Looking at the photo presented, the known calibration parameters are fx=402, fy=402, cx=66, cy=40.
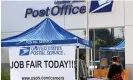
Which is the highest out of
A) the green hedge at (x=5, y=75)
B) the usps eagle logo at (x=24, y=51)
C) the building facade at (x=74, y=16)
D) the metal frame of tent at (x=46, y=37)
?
the building facade at (x=74, y=16)

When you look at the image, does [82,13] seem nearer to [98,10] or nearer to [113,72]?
[98,10]

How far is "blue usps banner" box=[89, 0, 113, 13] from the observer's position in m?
18.8

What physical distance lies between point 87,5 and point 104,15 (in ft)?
3.11

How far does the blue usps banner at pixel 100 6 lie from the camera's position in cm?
1883

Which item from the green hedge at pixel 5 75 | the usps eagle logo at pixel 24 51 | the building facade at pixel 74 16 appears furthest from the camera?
the building facade at pixel 74 16

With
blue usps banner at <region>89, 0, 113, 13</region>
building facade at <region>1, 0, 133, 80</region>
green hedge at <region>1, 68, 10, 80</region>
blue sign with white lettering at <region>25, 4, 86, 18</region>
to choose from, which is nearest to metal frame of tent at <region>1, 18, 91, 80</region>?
green hedge at <region>1, 68, 10, 80</region>

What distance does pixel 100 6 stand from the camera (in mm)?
19031

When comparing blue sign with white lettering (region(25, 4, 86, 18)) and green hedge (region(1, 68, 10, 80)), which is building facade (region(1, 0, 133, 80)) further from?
green hedge (region(1, 68, 10, 80))

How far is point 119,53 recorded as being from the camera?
1961 centimetres

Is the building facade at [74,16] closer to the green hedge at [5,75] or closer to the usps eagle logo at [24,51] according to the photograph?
the green hedge at [5,75]

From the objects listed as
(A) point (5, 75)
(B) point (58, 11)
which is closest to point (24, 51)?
(A) point (5, 75)

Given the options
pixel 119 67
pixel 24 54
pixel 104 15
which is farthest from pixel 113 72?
pixel 104 15

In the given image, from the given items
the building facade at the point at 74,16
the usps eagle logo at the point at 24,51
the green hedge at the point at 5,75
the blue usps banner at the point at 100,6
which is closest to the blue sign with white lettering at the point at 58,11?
the building facade at the point at 74,16

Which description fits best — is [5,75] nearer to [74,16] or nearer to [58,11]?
[58,11]
